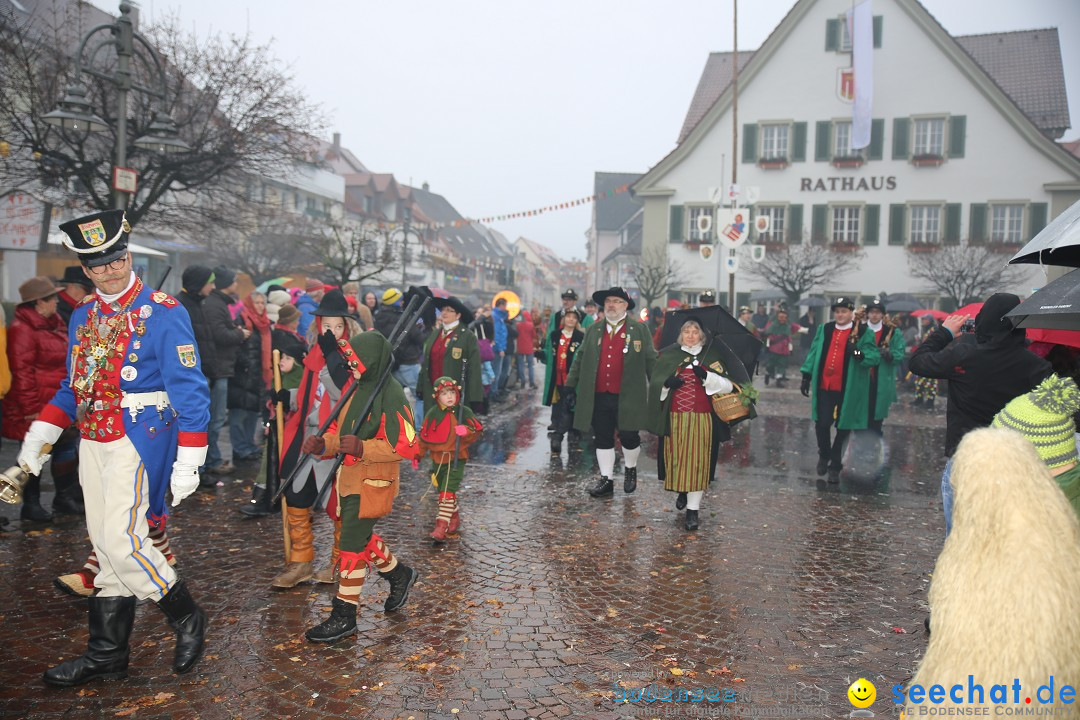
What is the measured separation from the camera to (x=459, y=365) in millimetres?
7887

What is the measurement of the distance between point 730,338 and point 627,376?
1.14 metres

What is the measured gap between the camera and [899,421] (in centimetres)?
1488

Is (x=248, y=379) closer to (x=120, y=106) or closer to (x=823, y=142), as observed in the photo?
(x=120, y=106)

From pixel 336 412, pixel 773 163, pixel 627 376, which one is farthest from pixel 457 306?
pixel 773 163

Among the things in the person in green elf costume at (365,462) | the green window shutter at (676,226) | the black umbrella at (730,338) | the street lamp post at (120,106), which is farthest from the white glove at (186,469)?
the green window shutter at (676,226)

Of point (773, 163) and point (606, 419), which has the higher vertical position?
point (773, 163)

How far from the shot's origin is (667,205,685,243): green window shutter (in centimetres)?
Answer: 3219

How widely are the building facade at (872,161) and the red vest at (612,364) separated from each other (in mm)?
21470

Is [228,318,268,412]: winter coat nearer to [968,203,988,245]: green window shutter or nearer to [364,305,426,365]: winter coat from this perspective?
[364,305,426,365]: winter coat

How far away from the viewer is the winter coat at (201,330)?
7742 millimetres

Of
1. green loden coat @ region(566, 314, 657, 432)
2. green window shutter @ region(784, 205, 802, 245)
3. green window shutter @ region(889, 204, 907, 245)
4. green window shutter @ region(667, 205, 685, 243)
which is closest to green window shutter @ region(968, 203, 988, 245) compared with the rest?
green window shutter @ region(889, 204, 907, 245)

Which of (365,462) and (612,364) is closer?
(365,462)

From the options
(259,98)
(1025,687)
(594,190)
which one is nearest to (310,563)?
(1025,687)

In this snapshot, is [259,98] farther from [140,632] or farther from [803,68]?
[803,68]
